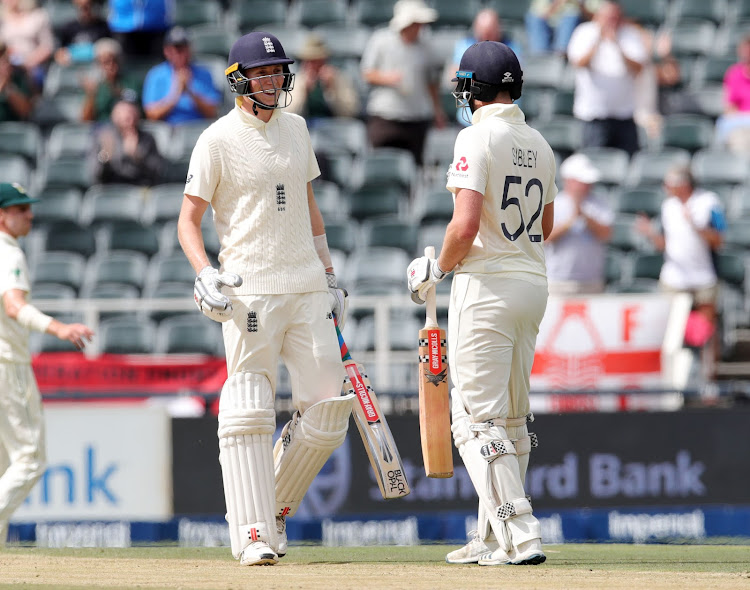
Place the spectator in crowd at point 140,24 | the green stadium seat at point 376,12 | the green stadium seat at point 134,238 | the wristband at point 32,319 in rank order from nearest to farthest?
the wristband at point 32,319, the green stadium seat at point 134,238, the spectator in crowd at point 140,24, the green stadium seat at point 376,12

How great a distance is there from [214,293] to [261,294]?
314 millimetres

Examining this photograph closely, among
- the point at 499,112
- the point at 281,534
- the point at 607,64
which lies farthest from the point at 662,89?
the point at 281,534

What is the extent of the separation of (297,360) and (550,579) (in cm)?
144

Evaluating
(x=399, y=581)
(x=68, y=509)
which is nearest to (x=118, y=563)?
(x=399, y=581)

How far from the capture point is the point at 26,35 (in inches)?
577

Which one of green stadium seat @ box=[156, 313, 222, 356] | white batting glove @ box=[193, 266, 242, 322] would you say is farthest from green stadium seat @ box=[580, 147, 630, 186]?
white batting glove @ box=[193, 266, 242, 322]

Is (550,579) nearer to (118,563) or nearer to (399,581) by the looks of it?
(399,581)

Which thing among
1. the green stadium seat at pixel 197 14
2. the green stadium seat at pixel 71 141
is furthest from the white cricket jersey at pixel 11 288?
the green stadium seat at pixel 197 14

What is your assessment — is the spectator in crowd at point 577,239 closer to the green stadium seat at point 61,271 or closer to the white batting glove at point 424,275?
the green stadium seat at point 61,271

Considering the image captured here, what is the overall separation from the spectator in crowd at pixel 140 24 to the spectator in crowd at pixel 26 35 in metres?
0.79

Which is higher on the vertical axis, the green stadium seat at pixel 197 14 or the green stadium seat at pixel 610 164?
the green stadium seat at pixel 197 14

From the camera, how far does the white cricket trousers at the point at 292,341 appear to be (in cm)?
588

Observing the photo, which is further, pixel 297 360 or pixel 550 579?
pixel 297 360

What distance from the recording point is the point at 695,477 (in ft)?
30.9
